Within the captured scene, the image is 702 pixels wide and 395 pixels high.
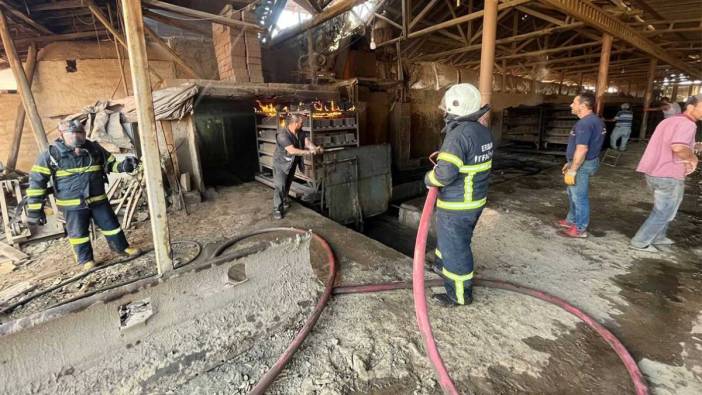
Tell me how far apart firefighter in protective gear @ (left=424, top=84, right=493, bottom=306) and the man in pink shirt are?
2222 millimetres

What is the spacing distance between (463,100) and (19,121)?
9643 mm

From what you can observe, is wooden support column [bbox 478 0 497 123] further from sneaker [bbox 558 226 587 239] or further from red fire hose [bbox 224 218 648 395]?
red fire hose [bbox 224 218 648 395]

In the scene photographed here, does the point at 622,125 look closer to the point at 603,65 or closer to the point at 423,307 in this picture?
the point at 603,65

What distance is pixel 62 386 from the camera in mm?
1927

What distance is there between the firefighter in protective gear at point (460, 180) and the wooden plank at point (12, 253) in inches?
205

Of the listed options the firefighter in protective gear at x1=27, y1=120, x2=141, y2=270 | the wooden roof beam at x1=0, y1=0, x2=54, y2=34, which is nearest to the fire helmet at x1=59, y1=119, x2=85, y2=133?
the firefighter in protective gear at x1=27, y1=120, x2=141, y2=270

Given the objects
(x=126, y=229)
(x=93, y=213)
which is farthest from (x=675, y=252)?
(x=126, y=229)

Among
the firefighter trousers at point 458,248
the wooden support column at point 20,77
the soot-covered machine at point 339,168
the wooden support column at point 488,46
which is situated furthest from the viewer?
the soot-covered machine at point 339,168

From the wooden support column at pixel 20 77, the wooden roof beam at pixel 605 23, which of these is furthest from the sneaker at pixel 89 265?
the wooden roof beam at pixel 605 23

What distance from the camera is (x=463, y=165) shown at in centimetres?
253

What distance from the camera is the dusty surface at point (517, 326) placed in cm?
212

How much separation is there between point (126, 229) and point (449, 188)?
16.4ft

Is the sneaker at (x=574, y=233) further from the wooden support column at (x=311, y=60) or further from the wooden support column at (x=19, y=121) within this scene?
the wooden support column at (x=19, y=121)

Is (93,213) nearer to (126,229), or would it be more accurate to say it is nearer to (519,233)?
(126,229)
